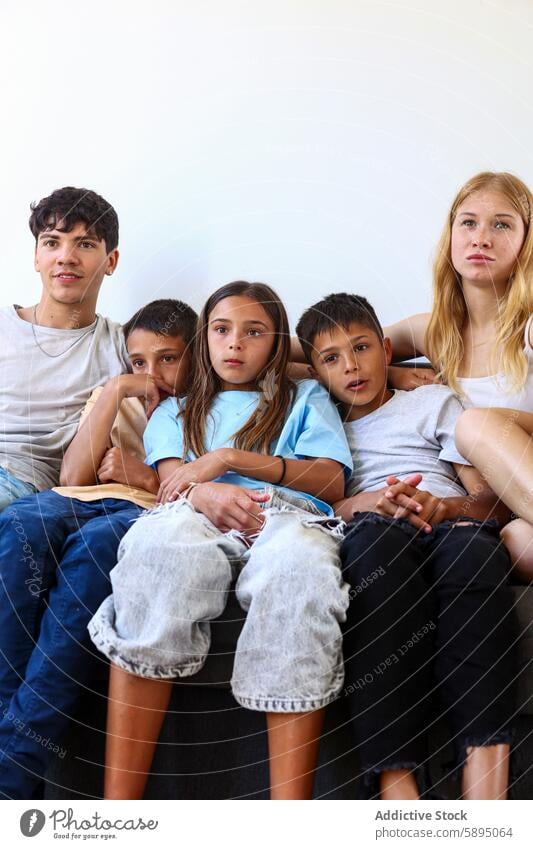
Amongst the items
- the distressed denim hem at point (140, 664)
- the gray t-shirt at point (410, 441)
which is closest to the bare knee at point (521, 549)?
the gray t-shirt at point (410, 441)

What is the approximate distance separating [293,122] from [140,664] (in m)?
1.03

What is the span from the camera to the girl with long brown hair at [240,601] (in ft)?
3.14

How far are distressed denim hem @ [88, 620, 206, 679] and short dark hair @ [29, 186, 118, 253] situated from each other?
2.54 feet

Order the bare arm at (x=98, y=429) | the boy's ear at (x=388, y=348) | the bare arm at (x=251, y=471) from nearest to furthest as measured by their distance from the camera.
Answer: the bare arm at (x=251, y=471), the bare arm at (x=98, y=429), the boy's ear at (x=388, y=348)

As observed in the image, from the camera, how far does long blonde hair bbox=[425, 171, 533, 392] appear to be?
1.39 metres

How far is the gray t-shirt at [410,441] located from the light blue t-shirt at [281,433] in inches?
1.7

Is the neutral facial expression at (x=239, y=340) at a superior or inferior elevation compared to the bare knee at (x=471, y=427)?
superior

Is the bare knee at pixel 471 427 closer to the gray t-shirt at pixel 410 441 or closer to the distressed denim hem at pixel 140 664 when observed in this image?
the gray t-shirt at pixel 410 441

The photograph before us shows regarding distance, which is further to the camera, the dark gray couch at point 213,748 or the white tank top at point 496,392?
the white tank top at point 496,392

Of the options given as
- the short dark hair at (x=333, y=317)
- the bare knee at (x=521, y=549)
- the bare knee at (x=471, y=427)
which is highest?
the short dark hair at (x=333, y=317)

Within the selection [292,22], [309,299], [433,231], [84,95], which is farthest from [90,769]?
[292,22]

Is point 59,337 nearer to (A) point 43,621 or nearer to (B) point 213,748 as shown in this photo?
(A) point 43,621

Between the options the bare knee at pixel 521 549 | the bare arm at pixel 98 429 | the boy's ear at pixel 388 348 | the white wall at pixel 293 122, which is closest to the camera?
the bare knee at pixel 521 549

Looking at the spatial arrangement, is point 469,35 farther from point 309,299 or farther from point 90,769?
point 90,769
